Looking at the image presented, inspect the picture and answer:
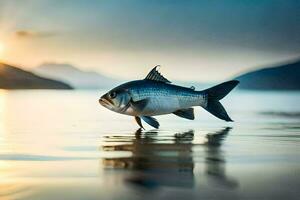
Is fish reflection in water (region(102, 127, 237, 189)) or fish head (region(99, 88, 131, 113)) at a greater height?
fish head (region(99, 88, 131, 113))

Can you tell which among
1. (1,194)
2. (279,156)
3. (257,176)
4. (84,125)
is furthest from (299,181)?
(84,125)

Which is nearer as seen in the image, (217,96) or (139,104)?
(139,104)

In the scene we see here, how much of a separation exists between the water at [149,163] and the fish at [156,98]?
0.91 ft

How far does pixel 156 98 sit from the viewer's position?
26.4ft

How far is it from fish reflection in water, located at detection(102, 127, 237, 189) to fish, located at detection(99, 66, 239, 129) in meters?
0.31

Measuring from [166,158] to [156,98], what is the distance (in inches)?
108

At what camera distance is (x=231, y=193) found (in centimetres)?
370

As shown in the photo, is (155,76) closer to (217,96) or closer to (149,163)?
(217,96)

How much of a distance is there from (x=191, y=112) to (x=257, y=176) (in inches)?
157

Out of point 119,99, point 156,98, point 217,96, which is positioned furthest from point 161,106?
point 217,96

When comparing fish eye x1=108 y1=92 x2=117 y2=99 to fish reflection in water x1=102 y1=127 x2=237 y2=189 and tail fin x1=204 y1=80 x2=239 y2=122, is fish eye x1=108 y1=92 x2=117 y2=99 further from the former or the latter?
→ tail fin x1=204 y1=80 x2=239 y2=122

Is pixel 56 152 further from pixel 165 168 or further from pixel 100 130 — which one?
pixel 100 130

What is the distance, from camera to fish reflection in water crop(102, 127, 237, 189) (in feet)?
13.7

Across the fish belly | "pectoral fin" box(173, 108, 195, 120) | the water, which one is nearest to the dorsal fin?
the fish belly
